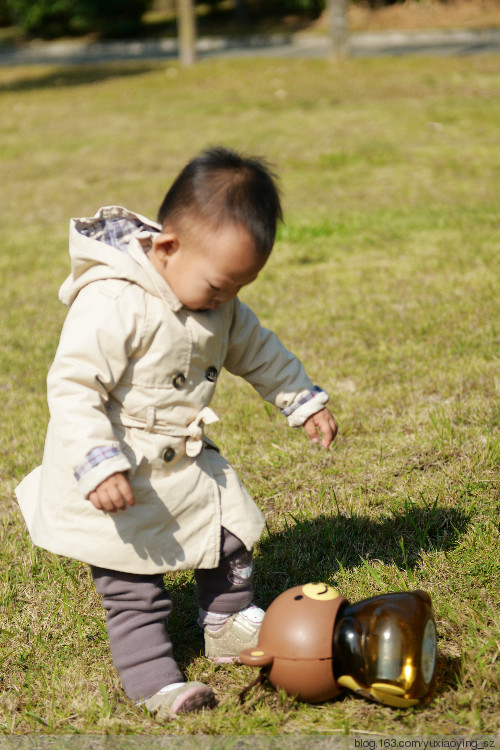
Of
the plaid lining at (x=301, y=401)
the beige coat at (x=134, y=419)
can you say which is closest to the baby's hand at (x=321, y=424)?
the plaid lining at (x=301, y=401)

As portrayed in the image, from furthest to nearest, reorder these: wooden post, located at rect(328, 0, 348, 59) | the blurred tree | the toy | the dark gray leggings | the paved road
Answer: the blurred tree, the paved road, wooden post, located at rect(328, 0, 348, 59), the dark gray leggings, the toy

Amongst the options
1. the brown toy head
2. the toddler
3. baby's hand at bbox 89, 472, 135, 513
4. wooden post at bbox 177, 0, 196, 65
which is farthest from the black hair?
wooden post at bbox 177, 0, 196, 65

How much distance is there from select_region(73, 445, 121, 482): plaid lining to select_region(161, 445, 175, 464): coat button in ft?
0.73

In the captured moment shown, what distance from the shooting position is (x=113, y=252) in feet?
7.71

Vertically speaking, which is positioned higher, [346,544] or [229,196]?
[229,196]

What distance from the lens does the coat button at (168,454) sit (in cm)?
236

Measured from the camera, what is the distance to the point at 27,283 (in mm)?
6434

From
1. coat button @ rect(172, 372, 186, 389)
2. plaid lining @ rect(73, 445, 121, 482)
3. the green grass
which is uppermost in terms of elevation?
coat button @ rect(172, 372, 186, 389)

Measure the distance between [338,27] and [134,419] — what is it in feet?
53.2

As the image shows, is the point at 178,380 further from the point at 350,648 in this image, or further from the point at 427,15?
the point at 427,15

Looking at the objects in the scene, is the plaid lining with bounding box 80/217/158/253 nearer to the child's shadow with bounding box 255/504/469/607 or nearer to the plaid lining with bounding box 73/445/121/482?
the plaid lining with bounding box 73/445/121/482

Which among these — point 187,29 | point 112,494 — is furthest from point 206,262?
point 187,29

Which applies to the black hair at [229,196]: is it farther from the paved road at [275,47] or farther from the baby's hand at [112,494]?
the paved road at [275,47]

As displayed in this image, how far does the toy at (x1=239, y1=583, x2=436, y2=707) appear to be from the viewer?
2117 millimetres
